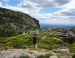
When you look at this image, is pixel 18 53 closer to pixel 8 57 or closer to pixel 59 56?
pixel 8 57

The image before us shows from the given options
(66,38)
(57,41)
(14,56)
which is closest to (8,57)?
(14,56)

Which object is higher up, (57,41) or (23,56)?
(23,56)

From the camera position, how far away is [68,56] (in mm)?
28844

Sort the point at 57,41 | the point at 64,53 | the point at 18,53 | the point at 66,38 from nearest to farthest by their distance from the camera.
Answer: the point at 18,53 < the point at 64,53 < the point at 57,41 < the point at 66,38

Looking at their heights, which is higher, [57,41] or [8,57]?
[8,57]

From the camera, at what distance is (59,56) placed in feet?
90.6

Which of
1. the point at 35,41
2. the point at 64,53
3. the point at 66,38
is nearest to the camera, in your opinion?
the point at 64,53

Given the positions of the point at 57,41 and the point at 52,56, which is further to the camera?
the point at 57,41

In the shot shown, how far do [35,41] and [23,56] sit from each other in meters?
28.9

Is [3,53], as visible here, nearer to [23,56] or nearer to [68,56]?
[23,56]

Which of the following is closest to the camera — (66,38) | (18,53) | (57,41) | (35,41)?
(18,53)

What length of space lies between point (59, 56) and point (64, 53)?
2.70 meters

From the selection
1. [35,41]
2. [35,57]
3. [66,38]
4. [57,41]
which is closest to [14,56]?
[35,57]

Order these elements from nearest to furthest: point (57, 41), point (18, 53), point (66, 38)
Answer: point (18, 53)
point (57, 41)
point (66, 38)
